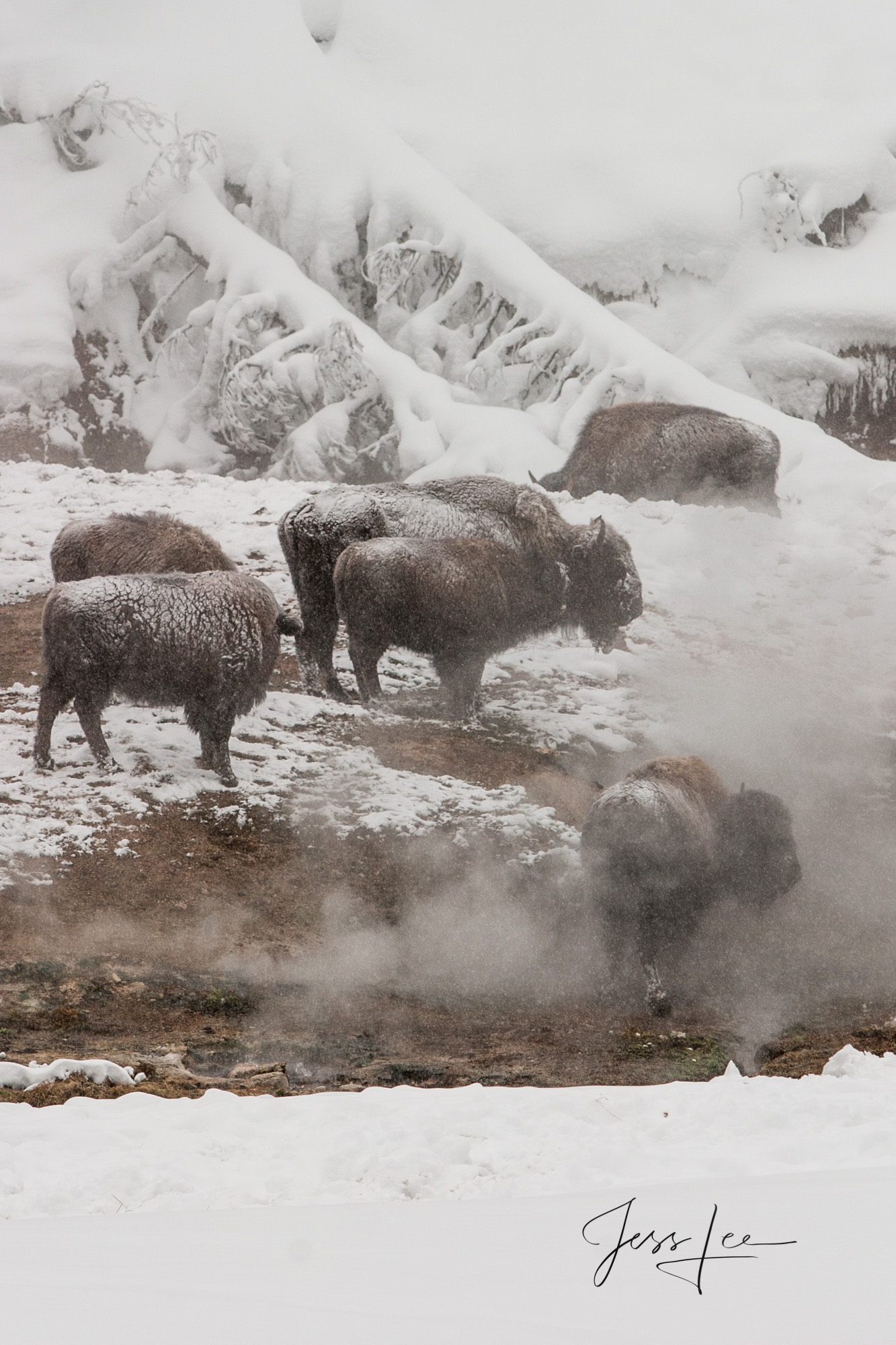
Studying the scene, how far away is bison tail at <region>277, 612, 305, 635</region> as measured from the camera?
3406mm

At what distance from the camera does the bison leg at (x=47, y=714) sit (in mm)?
2992

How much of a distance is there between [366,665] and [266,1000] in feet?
4.13

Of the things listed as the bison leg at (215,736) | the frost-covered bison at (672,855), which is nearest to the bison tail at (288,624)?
the bison leg at (215,736)

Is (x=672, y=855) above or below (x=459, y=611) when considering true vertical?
below

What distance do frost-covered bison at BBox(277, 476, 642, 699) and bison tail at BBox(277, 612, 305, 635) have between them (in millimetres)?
115

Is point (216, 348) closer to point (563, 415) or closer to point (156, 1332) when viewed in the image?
point (563, 415)

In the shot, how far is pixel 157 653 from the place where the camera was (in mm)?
3152

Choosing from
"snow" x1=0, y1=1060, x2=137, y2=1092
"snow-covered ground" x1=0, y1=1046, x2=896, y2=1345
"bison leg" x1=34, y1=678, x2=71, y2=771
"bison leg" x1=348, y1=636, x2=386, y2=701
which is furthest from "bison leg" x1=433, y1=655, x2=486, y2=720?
"snow" x1=0, y1=1060, x2=137, y2=1092

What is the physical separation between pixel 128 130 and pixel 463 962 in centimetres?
352

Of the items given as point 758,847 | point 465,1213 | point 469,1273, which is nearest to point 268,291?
point 758,847

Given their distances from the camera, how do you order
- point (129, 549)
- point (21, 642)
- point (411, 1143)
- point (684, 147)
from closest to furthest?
point (411, 1143), point (21, 642), point (129, 549), point (684, 147)

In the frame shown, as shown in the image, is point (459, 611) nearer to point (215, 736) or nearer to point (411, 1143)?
point (215, 736)

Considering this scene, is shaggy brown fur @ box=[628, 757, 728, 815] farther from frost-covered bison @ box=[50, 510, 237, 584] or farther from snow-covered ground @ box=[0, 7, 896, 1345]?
frost-covered bison @ box=[50, 510, 237, 584]

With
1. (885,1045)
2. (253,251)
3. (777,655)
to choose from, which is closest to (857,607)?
(777,655)
